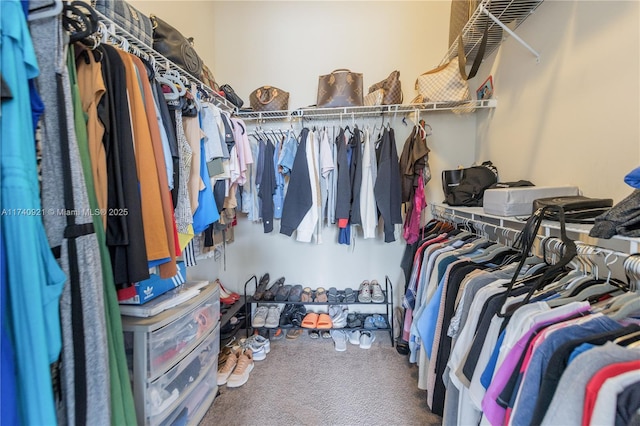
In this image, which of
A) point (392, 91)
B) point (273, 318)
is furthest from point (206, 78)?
point (273, 318)

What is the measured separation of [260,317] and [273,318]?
114 millimetres

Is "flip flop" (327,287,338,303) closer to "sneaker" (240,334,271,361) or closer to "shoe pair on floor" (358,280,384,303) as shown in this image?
"shoe pair on floor" (358,280,384,303)

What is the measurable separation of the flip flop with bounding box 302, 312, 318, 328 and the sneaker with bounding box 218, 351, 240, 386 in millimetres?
560

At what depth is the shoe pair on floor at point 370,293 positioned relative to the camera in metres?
1.98

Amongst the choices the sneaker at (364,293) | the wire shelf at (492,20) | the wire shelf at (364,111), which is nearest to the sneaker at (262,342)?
the sneaker at (364,293)

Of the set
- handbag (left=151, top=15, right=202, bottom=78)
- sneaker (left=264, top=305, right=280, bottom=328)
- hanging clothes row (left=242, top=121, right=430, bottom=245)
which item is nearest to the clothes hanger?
handbag (left=151, top=15, right=202, bottom=78)

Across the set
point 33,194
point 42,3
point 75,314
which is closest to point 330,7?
point 42,3

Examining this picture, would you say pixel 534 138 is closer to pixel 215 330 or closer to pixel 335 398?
pixel 335 398

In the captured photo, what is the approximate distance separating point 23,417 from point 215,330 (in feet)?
3.11

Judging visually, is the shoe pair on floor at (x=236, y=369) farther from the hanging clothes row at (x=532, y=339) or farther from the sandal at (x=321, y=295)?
the hanging clothes row at (x=532, y=339)

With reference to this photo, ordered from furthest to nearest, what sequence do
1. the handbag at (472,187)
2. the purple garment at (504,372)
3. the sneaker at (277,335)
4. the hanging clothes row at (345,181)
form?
the sneaker at (277,335) → the hanging clothes row at (345,181) → the handbag at (472,187) → the purple garment at (504,372)

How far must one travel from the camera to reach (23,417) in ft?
1.71

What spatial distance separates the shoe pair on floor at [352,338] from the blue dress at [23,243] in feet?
5.57

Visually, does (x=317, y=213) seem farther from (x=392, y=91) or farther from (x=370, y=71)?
(x=370, y=71)
